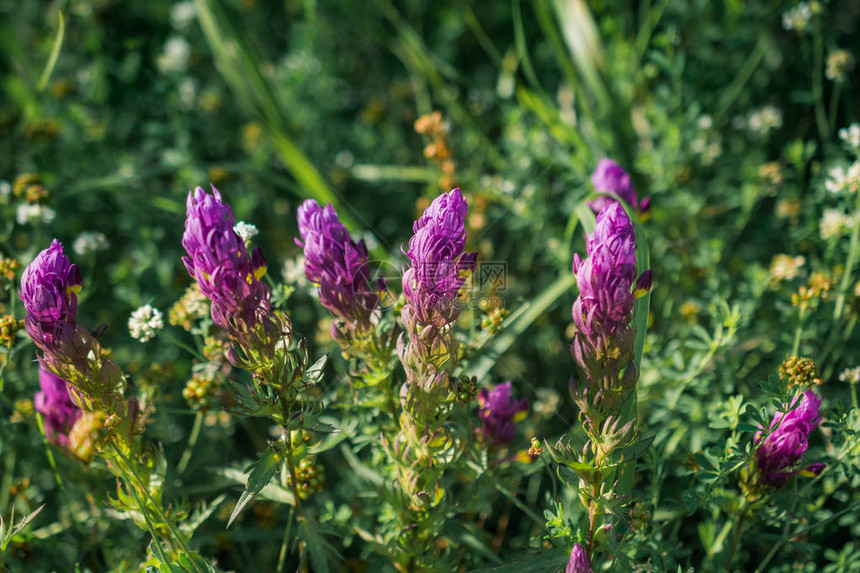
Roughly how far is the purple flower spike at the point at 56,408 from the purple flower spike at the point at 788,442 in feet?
5.80

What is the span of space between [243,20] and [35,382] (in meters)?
2.48

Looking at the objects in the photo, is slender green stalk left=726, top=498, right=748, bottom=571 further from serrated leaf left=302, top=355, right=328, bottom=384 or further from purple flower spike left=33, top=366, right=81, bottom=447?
purple flower spike left=33, top=366, right=81, bottom=447

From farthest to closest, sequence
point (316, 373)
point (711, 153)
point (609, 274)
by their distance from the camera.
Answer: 1. point (711, 153)
2. point (316, 373)
3. point (609, 274)

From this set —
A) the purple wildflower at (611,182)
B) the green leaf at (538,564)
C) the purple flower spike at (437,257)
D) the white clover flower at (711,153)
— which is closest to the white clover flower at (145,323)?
the purple flower spike at (437,257)

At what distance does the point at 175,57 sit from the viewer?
3529mm

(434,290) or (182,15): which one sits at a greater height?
(182,15)

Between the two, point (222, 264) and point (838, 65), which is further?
point (838, 65)

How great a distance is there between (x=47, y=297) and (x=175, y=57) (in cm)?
256

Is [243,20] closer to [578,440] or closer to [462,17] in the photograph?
[462,17]

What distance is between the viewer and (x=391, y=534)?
1.73 metres

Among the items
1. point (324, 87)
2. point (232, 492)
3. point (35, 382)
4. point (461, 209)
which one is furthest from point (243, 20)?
point (461, 209)

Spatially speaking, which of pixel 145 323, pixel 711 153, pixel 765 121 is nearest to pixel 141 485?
pixel 145 323

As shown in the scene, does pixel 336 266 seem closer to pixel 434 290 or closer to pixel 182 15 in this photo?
pixel 434 290

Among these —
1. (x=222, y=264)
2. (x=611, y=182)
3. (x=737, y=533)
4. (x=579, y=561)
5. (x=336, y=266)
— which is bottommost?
(x=737, y=533)
